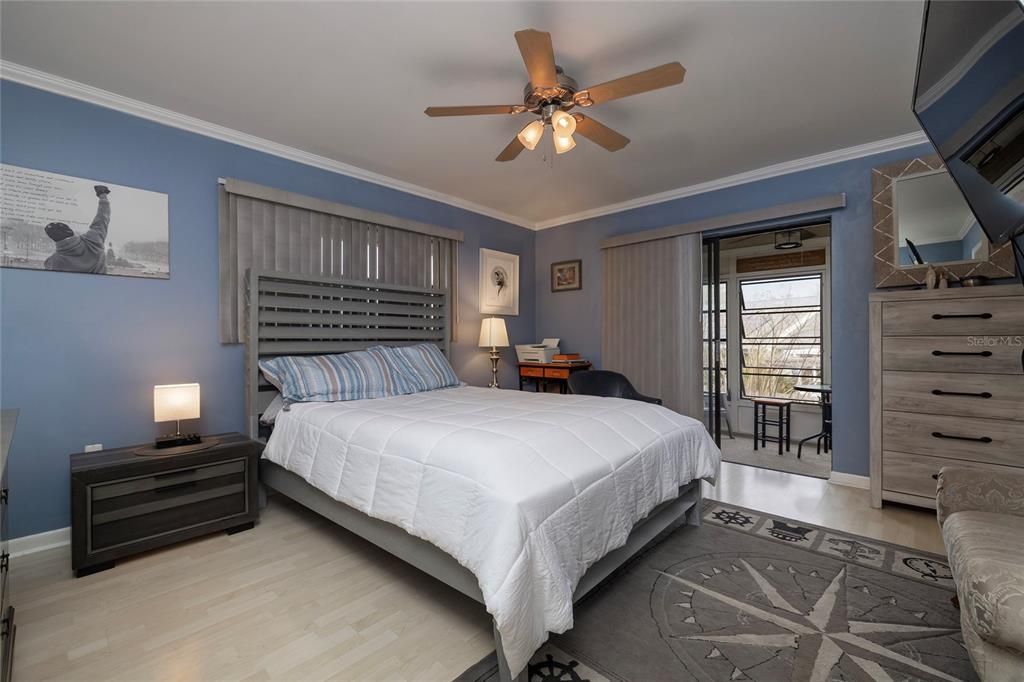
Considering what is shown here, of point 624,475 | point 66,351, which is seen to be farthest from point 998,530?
point 66,351

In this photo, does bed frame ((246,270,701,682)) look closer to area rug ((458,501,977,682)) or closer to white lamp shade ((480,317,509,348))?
area rug ((458,501,977,682))

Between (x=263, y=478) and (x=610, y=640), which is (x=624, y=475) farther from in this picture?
(x=263, y=478)

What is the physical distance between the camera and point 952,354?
8.91ft

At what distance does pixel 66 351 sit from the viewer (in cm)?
249

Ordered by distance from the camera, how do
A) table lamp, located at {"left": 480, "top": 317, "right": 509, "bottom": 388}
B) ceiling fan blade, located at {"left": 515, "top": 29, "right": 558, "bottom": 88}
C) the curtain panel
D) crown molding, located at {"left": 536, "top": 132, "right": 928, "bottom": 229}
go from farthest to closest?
table lamp, located at {"left": 480, "top": 317, "right": 509, "bottom": 388} → the curtain panel → crown molding, located at {"left": 536, "top": 132, "right": 928, "bottom": 229} → ceiling fan blade, located at {"left": 515, "top": 29, "right": 558, "bottom": 88}

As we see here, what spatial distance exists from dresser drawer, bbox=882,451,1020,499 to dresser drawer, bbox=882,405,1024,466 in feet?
0.12

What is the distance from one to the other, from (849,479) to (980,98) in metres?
3.15

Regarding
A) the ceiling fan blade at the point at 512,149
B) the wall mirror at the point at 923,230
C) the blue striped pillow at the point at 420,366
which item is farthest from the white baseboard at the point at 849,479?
the ceiling fan blade at the point at 512,149

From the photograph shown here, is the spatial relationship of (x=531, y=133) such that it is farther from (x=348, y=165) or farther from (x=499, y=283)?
(x=499, y=283)

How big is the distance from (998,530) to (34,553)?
14.0ft

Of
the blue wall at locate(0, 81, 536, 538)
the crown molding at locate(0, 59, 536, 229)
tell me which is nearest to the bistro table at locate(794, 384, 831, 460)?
the crown molding at locate(0, 59, 536, 229)

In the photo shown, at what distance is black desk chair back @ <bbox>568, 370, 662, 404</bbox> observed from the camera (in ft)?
12.8

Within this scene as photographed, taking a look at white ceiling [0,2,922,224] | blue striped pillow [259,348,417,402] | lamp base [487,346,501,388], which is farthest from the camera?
lamp base [487,346,501,388]

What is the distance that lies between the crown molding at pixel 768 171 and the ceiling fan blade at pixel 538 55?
103 inches
